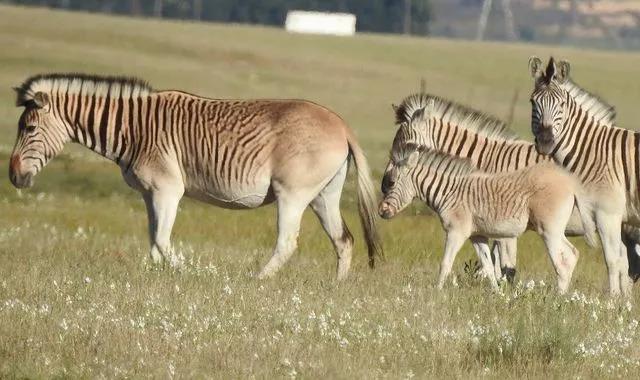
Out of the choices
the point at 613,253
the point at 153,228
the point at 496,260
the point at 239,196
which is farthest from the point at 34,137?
the point at 613,253

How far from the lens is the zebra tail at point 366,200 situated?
49.5 ft

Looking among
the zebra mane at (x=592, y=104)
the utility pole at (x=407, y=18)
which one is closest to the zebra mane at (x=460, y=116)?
the zebra mane at (x=592, y=104)

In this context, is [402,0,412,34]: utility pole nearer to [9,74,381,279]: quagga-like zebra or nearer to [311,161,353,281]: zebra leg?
[9,74,381,279]: quagga-like zebra

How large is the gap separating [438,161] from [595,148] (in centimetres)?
146

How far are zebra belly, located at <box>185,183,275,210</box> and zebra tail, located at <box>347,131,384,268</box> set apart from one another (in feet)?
2.97

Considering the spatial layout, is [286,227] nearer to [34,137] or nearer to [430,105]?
[430,105]

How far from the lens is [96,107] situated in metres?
15.2

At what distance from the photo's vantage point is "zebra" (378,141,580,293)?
43.9 ft

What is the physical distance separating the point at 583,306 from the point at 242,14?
437 feet

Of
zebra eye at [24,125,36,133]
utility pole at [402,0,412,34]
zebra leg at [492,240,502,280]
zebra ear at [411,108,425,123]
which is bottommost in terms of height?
utility pole at [402,0,412,34]

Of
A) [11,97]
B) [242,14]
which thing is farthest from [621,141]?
[242,14]

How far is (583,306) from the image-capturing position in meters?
12.3

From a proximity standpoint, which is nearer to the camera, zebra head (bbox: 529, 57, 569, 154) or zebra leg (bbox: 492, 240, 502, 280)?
zebra head (bbox: 529, 57, 569, 154)

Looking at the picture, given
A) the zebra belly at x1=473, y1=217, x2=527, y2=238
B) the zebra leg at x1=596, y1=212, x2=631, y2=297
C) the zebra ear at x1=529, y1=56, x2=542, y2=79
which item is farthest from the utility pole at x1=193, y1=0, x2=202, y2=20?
the zebra belly at x1=473, y1=217, x2=527, y2=238
